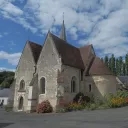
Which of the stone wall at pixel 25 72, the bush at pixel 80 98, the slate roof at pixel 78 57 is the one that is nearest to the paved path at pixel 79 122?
the bush at pixel 80 98

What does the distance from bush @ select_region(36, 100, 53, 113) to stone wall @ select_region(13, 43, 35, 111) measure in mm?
4169

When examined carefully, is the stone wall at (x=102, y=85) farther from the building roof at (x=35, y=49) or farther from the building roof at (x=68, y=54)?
the building roof at (x=35, y=49)

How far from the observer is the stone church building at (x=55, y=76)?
2797 cm

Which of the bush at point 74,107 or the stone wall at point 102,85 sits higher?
the stone wall at point 102,85

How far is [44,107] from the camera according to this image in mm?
26375

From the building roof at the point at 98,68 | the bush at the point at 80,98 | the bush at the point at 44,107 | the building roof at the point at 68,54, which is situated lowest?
the bush at the point at 44,107

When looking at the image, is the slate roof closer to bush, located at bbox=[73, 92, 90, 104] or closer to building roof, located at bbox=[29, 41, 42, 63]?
building roof, located at bbox=[29, 41, 42, 63]

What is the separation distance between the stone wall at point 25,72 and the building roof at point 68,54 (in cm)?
480

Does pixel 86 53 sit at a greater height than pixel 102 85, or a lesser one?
greater

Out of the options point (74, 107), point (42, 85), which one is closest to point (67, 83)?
point (42, 85)

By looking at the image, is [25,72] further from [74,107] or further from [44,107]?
[74,107]

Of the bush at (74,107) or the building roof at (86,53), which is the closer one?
the bush at (74,107)

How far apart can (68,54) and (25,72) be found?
24.1 ft

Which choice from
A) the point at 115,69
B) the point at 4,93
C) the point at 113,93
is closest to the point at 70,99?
the point at 113,93
